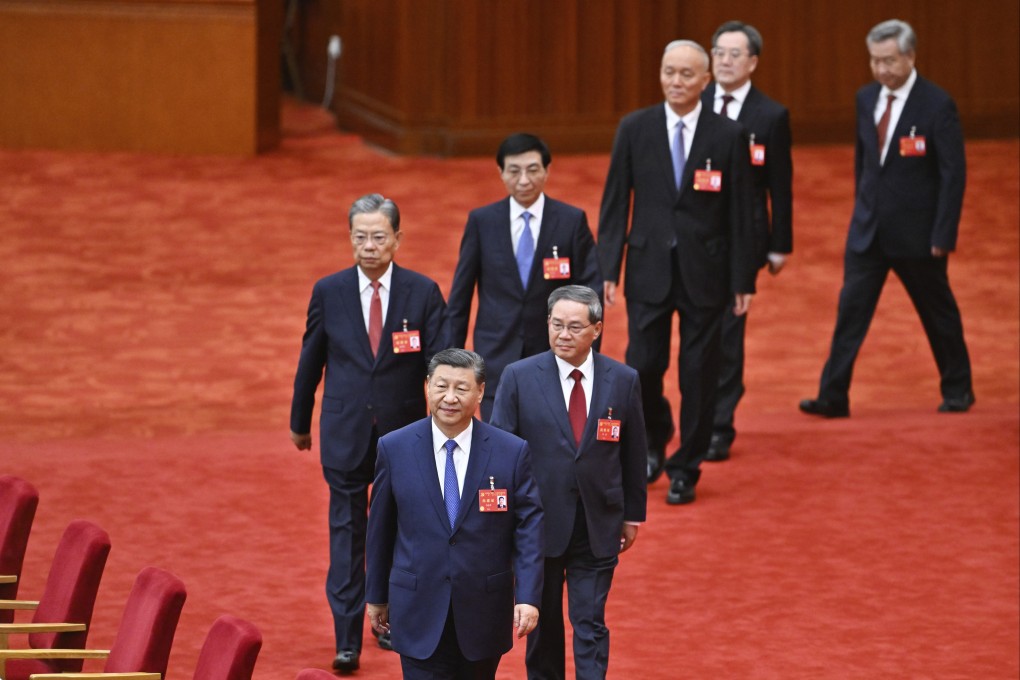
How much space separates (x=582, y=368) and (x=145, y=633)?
149 cm

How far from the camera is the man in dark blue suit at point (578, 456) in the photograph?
17.1ft

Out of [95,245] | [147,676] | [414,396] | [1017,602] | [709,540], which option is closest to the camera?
[147,676]

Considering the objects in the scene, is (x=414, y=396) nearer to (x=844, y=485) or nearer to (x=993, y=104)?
(x=844, y=485)

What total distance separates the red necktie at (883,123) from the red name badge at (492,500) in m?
4.35

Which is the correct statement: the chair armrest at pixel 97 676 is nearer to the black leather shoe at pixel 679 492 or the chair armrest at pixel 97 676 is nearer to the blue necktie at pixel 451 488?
the blue necktie at pixel 451 488

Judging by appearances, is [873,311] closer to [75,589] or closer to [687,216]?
[687,216]

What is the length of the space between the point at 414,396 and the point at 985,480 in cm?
294

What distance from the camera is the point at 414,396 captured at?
5.84 metres


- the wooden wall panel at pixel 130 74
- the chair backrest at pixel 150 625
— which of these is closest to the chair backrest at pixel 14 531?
the chair backrest at pixel 150 625

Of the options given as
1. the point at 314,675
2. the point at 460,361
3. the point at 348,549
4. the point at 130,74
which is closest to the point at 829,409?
the point at 348,549

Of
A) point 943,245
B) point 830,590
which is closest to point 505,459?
point 830,590

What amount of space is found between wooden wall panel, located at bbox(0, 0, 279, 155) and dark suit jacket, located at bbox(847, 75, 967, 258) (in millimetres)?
6415

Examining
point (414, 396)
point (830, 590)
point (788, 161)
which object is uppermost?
point (788, 161)

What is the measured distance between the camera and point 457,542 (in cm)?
470
